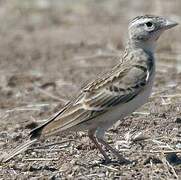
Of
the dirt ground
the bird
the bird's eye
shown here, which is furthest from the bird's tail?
the bird's eye

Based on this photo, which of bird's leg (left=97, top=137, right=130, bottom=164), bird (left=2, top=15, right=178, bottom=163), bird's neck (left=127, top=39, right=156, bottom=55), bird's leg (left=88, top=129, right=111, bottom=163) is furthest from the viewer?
bird's neck (left=127, top=39, right=156, bottom=55)

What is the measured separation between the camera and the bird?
8484 millimetres

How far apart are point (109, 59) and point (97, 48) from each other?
0.94 meters

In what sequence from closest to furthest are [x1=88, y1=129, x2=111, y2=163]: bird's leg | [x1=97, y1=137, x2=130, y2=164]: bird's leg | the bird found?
the bird, [x1=97, y1=137, x2=130, y2=164]: bird's leg, [x1=88, y1=129, x2=111, y2=163]: bird's leg

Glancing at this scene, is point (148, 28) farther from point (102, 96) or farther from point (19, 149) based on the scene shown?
point (19, 149)

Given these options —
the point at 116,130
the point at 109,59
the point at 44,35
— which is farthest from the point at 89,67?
the point at 116,130

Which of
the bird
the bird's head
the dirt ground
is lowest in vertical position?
the dirt ground

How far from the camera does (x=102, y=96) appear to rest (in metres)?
8.64

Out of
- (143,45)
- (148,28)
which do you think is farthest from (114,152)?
(148,28)

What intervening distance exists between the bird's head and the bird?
0.24m

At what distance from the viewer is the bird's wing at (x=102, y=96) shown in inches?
334

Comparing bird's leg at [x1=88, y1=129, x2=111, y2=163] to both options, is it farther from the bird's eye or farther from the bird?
the bird's eye

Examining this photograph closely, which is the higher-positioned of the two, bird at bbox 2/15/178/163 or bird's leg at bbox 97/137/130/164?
bird at bbox 2/15/178/163

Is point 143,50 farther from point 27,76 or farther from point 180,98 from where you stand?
point 27,76
